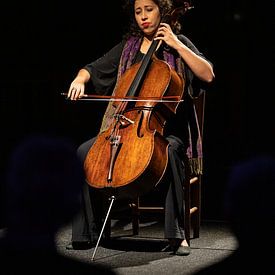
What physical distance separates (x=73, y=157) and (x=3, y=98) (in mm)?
3195

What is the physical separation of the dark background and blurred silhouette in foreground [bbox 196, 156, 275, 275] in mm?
2904

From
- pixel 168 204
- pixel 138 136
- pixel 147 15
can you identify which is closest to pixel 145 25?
A: pixel 147 15

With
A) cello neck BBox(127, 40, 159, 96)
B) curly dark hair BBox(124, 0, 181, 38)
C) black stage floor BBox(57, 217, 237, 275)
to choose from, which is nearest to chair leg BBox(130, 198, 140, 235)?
black stage floor BBox(57, 217, 237, 275)

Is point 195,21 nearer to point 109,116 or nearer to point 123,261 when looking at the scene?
point 109,116

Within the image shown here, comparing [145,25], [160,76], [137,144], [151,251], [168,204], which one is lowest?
[151,251]

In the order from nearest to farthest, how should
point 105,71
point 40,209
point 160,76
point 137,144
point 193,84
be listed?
point 40,209 → point 137,144 → point 160,76 → point 193,84 → point 105,71

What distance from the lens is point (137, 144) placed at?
2395mm

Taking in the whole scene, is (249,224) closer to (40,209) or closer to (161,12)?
(40,209)

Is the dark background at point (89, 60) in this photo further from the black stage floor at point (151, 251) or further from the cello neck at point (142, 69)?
the cello neck at point (142, 69)

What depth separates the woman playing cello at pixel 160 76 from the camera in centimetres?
255

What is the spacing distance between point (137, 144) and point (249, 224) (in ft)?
5.03

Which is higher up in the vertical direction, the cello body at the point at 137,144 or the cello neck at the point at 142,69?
the cello neck at the point at 142,69

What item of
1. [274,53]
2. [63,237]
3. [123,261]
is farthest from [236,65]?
[123,261]

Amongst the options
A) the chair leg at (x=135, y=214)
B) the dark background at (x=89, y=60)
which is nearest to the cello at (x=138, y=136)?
the chair leg at (x=135, y=214)
